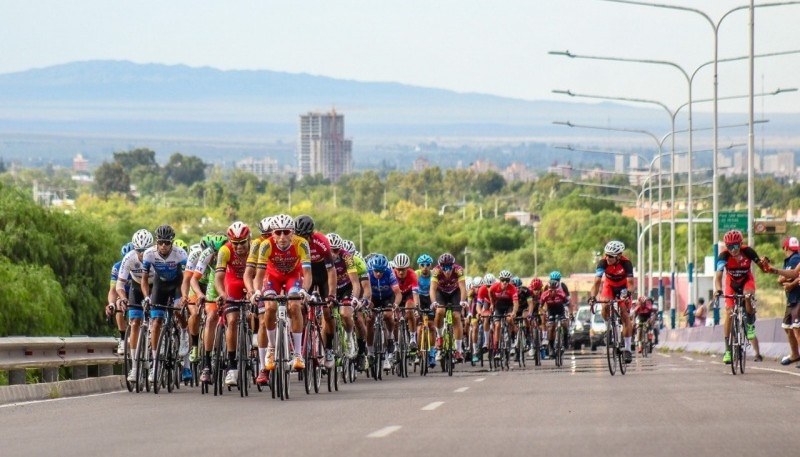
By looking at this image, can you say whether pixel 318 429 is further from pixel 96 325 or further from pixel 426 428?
pixel 96 325

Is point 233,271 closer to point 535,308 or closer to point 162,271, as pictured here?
point 162,271

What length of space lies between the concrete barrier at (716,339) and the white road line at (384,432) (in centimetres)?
2154

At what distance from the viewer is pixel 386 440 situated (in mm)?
16766

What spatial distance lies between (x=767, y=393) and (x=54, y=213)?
53112 millimetres

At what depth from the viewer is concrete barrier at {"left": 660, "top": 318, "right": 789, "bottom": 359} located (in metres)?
40.0

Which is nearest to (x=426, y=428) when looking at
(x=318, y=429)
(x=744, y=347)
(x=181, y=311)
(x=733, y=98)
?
(x=318, y=429)

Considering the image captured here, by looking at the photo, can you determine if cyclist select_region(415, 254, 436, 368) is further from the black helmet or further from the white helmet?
the black helmet

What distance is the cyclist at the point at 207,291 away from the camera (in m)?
25.9

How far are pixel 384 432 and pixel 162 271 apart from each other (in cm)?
979

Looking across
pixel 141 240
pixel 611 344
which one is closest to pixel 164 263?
pixel 141 240

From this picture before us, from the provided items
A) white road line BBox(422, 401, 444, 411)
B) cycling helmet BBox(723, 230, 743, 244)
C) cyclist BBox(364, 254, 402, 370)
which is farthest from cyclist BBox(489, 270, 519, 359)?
white road line BBox(422, 401, 444, 411)

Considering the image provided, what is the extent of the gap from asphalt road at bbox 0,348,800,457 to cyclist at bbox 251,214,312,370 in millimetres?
860

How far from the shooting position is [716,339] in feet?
167

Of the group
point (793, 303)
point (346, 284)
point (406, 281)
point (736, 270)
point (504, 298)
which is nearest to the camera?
point (736, 270)
